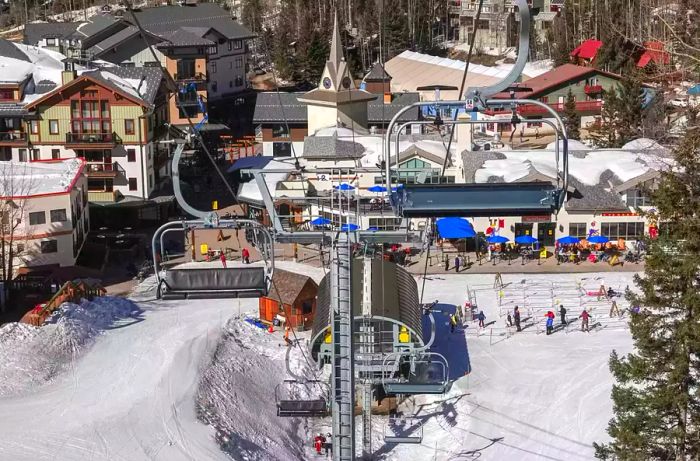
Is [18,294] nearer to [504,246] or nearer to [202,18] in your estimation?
[504,246]

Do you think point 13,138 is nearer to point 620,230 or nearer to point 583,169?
point 583,169

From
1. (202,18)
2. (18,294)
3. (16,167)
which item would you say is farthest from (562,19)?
(18,294)

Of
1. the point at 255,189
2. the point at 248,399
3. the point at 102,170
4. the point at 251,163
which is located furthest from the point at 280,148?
the point at 248,399

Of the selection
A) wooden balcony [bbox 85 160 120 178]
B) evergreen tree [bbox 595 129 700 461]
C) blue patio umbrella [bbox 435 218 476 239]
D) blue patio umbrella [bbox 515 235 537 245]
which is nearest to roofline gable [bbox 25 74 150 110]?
wooden balcony [bbox 85 160 120 178]

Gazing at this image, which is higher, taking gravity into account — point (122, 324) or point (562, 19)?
point (562, 19)

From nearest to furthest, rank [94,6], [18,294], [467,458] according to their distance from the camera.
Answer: [467,458] → [18,294] → [94,6]

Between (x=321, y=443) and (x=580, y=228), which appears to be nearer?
(x=321, y=443)
